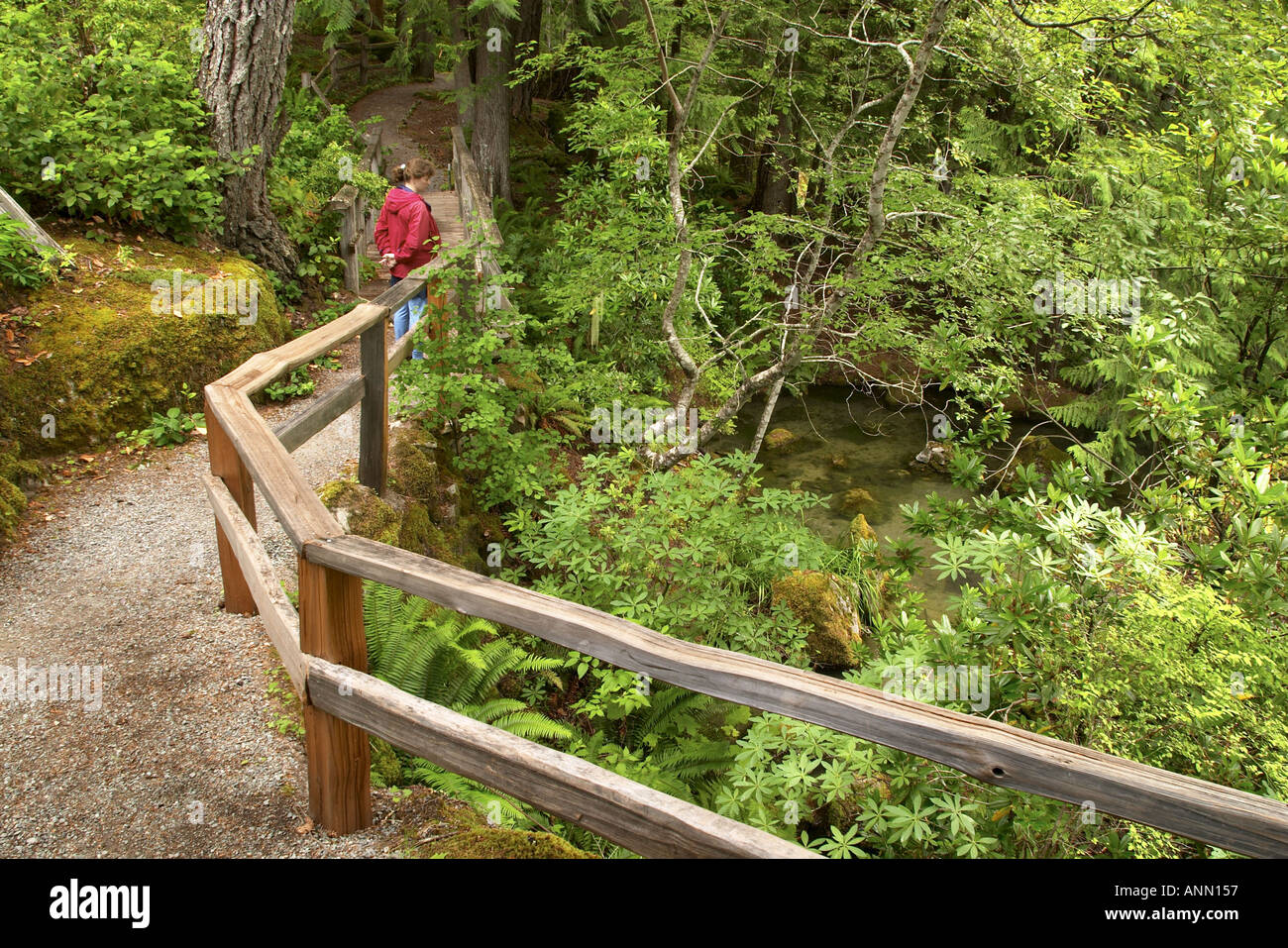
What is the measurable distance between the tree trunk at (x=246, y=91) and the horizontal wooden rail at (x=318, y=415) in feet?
15.2

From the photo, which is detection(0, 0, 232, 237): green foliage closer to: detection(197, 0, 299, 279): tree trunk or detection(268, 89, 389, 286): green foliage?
detection(197, 0, 299, 279): tree trunk

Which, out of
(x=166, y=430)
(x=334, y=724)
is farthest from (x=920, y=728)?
(x=166, y=430)

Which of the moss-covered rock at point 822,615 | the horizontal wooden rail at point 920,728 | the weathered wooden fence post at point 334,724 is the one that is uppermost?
the horizontal wooden rail at point 920,728

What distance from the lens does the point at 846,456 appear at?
1441 centimetres

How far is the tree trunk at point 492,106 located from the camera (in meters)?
13.0

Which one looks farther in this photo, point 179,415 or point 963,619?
point 179,415

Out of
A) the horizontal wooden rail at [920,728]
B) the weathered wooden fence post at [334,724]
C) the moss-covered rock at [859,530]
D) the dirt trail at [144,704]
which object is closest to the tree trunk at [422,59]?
the moss-covered rock at [859,530]

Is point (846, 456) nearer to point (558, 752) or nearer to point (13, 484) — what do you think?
point (13, 484)

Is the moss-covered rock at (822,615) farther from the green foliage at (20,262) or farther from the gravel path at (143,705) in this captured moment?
the green foliage at (20,262)

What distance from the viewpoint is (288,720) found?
3.75 meters

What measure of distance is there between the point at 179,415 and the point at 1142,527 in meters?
6.76
